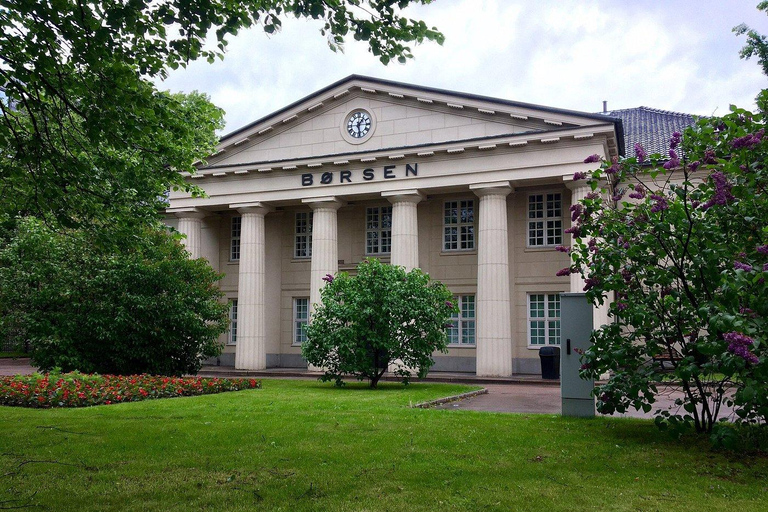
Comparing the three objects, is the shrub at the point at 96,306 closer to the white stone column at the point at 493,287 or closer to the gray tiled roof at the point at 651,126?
the white stone column at the point at 493,287

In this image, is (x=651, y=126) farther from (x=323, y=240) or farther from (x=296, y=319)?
(x=296, y=319)

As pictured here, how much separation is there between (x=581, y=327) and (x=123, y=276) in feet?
44.2

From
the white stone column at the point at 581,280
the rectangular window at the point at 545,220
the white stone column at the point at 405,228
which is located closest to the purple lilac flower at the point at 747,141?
the white stone column at the point at 581,280

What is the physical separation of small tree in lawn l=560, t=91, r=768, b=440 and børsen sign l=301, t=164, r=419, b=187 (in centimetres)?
1878

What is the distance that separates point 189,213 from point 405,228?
11.2 m

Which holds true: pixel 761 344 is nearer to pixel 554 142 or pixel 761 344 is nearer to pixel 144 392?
pixel 144 392

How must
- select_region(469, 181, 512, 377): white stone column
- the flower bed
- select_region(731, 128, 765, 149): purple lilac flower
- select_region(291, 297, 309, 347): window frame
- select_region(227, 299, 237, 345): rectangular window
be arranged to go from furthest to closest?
select_region(227, 299, 237, 345): rectangular window, select_region(291, 297, 309, 347): window frame, select_region(469, 181, 512, 377): white stone column, the flower bed, select_region(731, 128, 765, 149): purple lilac flower

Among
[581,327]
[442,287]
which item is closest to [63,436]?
[581,327]

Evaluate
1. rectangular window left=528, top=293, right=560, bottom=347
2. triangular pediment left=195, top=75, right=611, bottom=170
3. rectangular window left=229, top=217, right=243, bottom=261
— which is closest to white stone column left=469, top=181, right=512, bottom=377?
rectangular window left=528, top=293, right=560, bottom=347

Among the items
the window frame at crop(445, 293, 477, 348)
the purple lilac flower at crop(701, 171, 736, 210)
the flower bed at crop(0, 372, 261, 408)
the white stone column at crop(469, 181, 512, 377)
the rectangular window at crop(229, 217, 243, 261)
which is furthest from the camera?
the rectangular window at crop(229, 217, 243, 261)

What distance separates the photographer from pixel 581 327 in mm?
11617

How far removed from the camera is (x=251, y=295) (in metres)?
31.4

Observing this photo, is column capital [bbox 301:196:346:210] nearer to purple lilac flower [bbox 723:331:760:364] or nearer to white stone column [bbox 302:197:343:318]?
white stone column [bbox 302:197:343:318]

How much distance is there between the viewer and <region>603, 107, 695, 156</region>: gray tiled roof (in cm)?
3238
